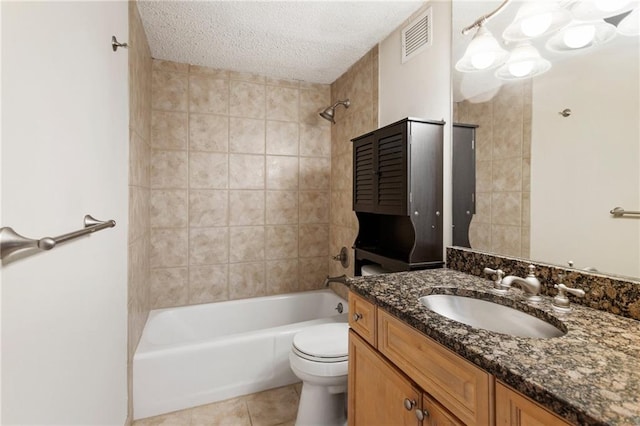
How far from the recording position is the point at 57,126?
76cm

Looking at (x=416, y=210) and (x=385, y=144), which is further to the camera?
(x=385, y=144)

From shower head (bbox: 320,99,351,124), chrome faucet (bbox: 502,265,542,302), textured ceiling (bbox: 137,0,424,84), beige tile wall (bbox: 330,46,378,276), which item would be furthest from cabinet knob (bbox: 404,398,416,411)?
shower head (bbox: 320,99,351,124)

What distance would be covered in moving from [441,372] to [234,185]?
82.5 inches

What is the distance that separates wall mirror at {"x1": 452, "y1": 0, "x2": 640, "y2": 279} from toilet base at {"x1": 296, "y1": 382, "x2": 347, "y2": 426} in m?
1.03

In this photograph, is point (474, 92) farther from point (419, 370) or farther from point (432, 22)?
point (419, 370)

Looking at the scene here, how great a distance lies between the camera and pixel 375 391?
3.28 feet

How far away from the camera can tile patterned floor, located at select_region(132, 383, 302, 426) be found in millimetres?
1631

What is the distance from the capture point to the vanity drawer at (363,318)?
3.39ft

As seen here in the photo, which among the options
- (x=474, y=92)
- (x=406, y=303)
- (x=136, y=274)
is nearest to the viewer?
(x=406, y=303)

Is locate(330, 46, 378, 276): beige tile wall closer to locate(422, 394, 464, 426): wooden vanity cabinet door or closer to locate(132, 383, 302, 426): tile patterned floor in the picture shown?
locate(132, 383, 302, 426): tile patterned floor

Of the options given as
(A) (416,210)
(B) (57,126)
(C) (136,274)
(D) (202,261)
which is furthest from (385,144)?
(D) (202,261)

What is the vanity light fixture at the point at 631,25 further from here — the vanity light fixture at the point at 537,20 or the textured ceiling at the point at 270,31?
the textured ceiling at the point at 270,31

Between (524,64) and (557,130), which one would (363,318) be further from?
(524,64)

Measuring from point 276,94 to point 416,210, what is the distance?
68.1 inches
